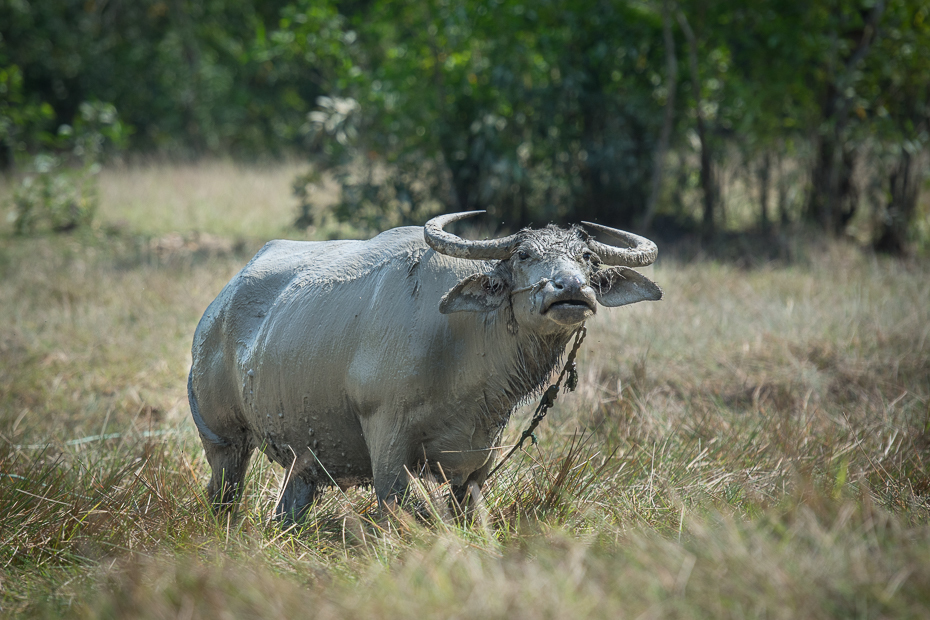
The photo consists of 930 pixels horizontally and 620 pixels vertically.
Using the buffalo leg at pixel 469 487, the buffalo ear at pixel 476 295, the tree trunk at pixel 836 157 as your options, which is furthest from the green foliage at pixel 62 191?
the tree trunk at pixel 836 157

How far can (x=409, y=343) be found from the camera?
308 cm

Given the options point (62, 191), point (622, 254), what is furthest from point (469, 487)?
point (62, 191)

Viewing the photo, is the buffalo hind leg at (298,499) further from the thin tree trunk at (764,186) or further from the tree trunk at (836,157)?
the thin tree trunk at (764,186)

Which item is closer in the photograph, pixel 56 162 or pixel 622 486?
pixel 622 486

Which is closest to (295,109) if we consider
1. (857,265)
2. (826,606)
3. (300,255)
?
(857,265)

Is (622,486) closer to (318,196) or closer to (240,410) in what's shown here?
(240,410)

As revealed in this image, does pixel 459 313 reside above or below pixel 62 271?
above

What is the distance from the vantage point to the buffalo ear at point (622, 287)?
10.1 feet

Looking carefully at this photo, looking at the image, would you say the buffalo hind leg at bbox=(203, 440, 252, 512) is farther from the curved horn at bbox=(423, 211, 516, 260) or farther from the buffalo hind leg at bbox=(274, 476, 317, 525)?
the curved horn at bbox=(423, 211, 516, 260)

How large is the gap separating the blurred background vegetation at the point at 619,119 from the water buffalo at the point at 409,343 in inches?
236

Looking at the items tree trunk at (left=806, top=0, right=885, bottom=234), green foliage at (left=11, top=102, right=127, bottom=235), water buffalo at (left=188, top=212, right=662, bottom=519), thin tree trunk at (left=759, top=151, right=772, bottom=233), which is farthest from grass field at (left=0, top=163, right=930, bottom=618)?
green foliage at (left=11, top=102, right=127, bottom=235)

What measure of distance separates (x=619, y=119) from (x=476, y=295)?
774cm

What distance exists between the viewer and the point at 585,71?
9.99 metres

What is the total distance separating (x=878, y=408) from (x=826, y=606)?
11.6 ft
